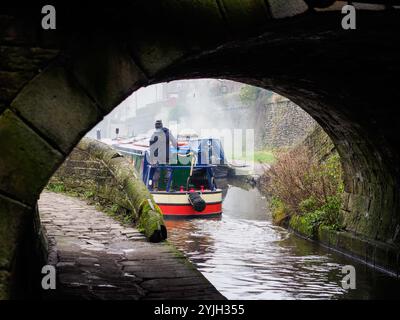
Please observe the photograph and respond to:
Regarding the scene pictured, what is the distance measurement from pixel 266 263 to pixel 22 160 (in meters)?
7.31

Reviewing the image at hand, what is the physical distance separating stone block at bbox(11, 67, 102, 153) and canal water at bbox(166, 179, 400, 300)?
474cm

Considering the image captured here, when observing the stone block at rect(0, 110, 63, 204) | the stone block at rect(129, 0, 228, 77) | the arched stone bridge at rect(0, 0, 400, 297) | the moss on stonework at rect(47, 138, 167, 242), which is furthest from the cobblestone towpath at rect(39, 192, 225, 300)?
the stone block at rect(129, 0, 228, 77)

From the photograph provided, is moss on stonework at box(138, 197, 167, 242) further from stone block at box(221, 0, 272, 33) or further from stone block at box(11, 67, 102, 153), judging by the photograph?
stone block at box(221, 0, 272, 33)

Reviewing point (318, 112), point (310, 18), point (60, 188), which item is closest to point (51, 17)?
point (310, 18)

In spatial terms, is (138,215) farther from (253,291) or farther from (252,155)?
(252,155)

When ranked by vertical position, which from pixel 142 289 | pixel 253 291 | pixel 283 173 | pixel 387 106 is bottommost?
pixel 253 291

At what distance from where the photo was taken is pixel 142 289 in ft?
17.9

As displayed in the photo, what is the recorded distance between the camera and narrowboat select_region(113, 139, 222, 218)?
16812 mm

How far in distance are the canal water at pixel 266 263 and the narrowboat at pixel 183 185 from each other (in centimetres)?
79

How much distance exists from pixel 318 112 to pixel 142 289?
5002 millimetres

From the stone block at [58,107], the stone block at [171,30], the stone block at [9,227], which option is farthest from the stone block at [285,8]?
the stone block at [9,227]

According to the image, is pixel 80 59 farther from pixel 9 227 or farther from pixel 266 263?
pixel 266 263

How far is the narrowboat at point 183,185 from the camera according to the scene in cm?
1681

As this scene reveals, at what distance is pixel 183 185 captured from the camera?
752 inches
